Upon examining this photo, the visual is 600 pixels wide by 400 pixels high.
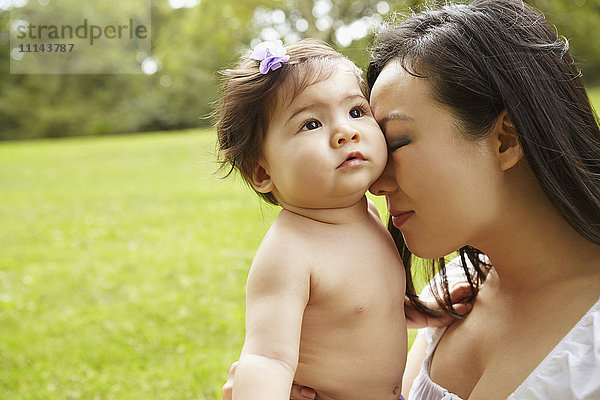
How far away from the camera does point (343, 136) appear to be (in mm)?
1703

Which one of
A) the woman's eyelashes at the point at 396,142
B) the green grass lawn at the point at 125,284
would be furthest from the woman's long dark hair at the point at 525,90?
the green grass lawn at the point at 125,284

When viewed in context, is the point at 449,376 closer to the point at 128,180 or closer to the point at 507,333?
the point at 507,333

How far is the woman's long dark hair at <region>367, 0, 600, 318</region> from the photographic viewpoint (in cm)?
168

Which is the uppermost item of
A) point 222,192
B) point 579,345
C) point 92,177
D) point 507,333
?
point 579,345

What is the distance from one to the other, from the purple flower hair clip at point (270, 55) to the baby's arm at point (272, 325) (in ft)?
1.60

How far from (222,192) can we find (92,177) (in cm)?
401

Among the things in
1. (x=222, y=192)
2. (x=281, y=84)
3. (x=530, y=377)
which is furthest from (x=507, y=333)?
(x=222, y=192)

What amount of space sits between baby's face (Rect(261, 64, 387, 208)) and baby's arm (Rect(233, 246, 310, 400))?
190 millimetres

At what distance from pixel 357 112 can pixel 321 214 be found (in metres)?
0.29

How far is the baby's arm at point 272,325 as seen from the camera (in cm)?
152

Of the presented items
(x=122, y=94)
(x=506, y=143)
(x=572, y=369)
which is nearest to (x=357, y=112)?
(x=506, y=143)

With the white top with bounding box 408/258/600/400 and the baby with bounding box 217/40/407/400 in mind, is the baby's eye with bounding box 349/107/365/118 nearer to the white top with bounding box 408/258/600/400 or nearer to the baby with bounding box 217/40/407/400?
the baby with bounding box 217/40/407/400

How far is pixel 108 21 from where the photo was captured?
26797 mm

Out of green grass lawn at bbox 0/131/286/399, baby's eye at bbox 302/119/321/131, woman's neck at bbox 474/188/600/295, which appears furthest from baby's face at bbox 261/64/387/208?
green grass lawn at bbox 0/131/286/399
